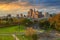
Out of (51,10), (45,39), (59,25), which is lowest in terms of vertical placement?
(45,39)

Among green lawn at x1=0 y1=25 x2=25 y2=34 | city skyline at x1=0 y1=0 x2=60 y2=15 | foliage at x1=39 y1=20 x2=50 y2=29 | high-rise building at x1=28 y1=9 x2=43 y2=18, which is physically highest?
city skyline at x1=0 y1=0 x2=60 y2=15

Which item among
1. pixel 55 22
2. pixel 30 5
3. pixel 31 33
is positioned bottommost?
pixel 31 33

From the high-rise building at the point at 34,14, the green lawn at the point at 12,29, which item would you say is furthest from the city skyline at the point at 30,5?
the green lawn at the point at 12,29

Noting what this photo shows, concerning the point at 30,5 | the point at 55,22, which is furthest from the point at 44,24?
the point at 30,5

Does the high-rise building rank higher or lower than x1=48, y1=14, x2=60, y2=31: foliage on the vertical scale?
higher

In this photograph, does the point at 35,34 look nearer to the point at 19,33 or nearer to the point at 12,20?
the point at 19,33

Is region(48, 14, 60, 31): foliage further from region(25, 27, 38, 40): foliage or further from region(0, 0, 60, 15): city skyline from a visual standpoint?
region(25, 27, 38, 40): foliage

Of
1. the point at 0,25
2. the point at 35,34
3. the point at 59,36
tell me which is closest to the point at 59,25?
the point at 59,36

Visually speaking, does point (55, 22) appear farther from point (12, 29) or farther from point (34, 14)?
point (12, 29)

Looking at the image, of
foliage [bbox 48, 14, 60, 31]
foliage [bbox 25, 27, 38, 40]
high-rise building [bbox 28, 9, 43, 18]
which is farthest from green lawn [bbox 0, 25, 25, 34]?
foliage [bbox 48, 14, 60, 31]

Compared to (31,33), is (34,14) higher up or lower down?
higher up

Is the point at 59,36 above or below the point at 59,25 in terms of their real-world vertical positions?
below
